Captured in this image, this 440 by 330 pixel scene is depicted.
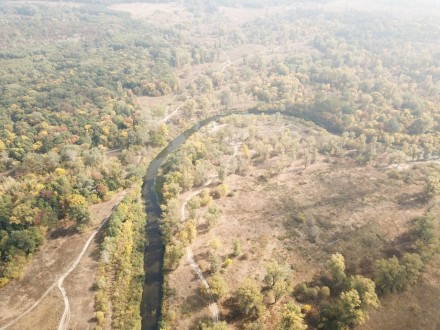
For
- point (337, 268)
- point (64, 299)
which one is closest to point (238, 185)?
point (337, 268)

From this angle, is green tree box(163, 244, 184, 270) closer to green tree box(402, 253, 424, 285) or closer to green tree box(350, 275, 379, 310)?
green tree box(350, 275, 379, 310)

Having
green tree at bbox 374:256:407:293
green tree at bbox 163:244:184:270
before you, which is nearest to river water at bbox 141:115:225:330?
green tree at bbox 163:244:184:270

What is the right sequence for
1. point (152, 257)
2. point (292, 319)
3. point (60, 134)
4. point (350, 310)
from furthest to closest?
point (60, 134), point (152, 257), point (350, 310), point (292, 319)

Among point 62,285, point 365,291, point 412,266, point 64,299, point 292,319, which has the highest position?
point 412,266

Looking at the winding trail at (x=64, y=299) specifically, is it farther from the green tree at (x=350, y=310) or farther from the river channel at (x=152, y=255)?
the green tree at (x=350, y=310)

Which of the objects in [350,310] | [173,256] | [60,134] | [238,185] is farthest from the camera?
[60,134]

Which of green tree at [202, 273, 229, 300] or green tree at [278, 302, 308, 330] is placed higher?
green tree at [278, 302, 308, 330]

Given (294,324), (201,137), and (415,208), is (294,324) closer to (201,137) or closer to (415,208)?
(415,208)

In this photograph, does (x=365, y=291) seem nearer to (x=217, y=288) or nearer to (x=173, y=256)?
(x=217, y=288)
